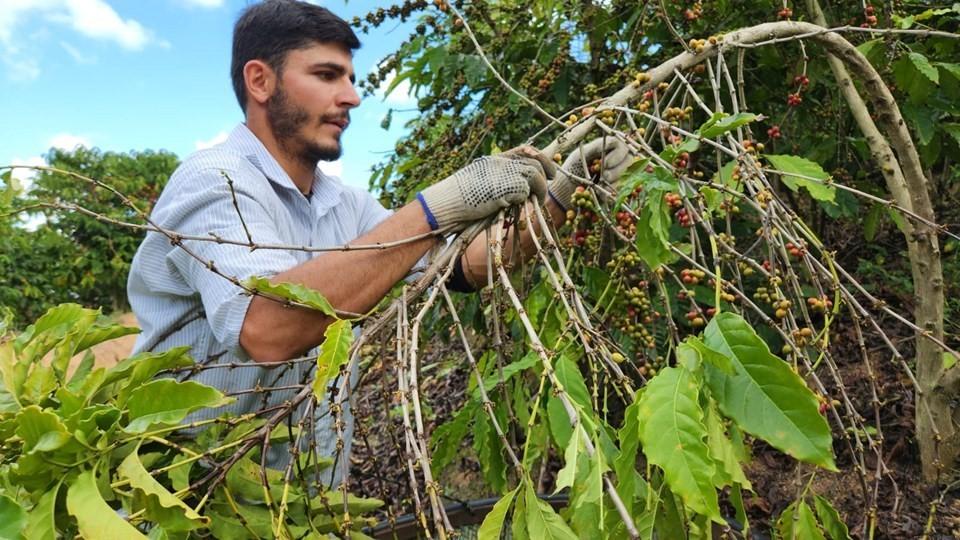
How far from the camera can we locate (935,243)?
6.48 feet

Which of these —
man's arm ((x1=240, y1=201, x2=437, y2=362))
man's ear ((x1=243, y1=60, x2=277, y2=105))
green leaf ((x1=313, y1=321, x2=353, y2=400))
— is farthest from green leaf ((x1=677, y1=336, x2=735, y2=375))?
man's ear ((x1=243, y1=60, x2=277, y2=105))

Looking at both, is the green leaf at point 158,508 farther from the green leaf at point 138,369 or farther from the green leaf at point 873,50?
the green leaf at point 873,50

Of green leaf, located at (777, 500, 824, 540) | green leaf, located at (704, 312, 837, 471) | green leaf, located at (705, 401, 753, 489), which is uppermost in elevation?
green leaf, located at (704, 312, 837, 471)

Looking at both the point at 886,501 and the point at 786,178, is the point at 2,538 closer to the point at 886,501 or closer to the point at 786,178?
the point at 786,178

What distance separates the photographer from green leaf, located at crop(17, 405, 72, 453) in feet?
2.44

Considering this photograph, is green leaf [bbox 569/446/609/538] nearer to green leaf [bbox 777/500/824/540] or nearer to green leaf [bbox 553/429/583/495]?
green leaf [bbox 553/429/583/495]

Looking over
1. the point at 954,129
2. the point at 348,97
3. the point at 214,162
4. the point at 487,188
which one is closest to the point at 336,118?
the point at 348,97

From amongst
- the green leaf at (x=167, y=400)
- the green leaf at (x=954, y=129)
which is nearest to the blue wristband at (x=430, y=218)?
the green leaf at (x=167, y=400)

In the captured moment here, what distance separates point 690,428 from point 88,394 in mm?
802

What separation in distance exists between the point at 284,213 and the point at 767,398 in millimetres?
1616

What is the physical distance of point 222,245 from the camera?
1.60 metres

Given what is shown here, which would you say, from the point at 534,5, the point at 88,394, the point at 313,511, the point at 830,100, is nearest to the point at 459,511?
the point at 313,511

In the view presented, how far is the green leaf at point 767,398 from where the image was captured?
74cm

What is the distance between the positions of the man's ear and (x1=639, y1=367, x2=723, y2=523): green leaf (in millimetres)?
1893
